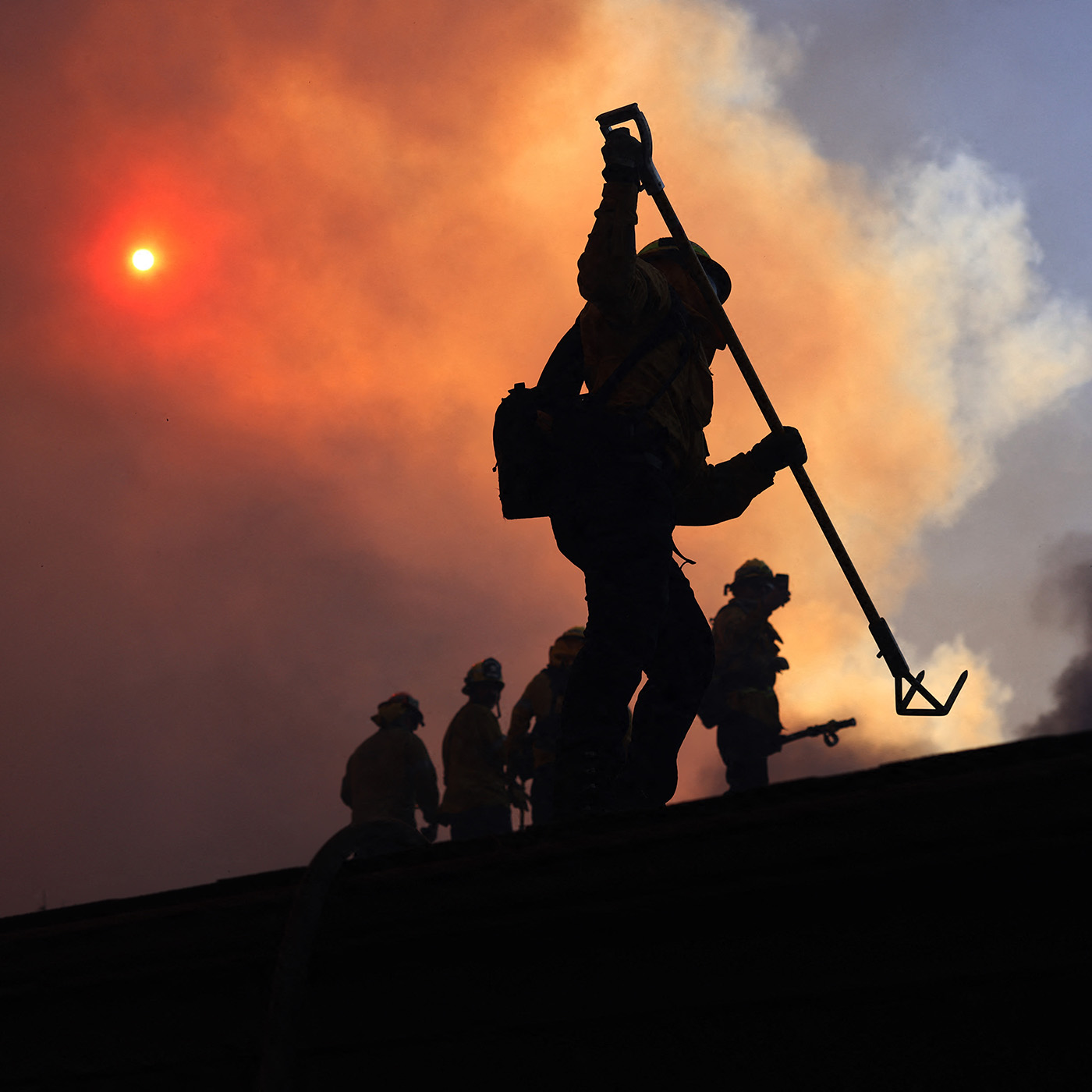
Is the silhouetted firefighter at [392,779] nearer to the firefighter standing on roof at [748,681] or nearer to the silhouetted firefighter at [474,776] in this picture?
the silhouetted firefighter at [474,776]

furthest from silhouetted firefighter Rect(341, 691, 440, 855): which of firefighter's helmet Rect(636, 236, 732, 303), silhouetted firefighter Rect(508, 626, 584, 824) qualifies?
firefighter's helmet Rect(636, 236, 732, 303)

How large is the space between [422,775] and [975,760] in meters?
7.74

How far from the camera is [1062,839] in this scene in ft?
5.42

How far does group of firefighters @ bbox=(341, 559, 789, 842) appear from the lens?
8.52 meters

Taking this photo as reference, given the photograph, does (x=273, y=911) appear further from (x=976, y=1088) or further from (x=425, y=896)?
(x=976, y=1088)

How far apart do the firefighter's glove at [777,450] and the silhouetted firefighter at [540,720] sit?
4.47m

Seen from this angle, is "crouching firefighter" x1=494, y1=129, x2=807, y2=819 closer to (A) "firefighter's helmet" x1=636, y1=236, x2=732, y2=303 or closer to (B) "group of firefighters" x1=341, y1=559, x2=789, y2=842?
(A) "firefighter's helmet" x1=636, y1=236, x2=732, y2=303

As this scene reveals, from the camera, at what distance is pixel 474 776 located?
869 centimetres

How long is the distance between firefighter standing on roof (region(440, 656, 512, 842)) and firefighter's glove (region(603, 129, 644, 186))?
231 inches

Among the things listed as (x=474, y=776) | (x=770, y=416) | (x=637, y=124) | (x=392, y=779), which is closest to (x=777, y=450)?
(x=770, y=416)

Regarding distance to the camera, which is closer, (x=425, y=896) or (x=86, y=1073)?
(x=425, y=896)

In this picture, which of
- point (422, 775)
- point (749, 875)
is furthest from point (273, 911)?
point (422, 775)

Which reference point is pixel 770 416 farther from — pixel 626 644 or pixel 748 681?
pixel 748 681

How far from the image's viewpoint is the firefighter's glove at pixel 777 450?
388 cm
